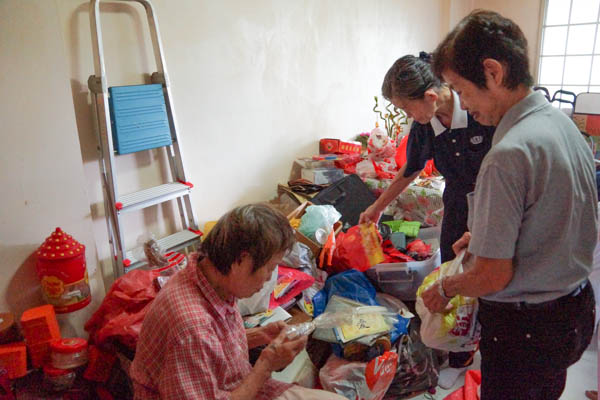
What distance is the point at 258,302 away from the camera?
6.26 ft

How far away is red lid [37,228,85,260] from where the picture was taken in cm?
161

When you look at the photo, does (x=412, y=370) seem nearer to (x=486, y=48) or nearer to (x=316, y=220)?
(x=316, y=220)

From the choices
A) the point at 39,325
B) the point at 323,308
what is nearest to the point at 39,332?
the point at 39,325

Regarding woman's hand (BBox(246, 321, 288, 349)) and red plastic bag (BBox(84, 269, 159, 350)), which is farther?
red plastic bag (BBox(84, 269, 159, 350))

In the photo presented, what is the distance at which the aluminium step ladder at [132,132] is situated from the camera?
189 centimetres

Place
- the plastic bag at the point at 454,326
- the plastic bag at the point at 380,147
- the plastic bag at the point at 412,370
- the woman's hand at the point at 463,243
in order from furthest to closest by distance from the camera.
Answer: the plastic bag at the point at 380,147, the plastic bag at the point at 412,370, the plastic bag at the point at 454,326, the woman's hand at the point at 463,243

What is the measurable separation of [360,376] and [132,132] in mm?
1445

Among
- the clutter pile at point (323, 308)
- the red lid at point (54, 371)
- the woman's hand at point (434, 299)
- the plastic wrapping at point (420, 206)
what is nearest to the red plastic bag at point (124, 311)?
the clutter pile at point (323, 308)

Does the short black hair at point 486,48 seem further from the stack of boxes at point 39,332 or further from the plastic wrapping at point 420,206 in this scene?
the plastic wrapping at point 420,206

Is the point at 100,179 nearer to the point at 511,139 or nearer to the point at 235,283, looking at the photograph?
the point at 235,283

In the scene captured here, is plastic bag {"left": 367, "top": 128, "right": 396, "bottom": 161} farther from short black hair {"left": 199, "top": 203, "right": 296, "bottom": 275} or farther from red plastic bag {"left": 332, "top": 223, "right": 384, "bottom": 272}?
short black hair {"left": 199, "top": 203, "right": 296, "bottom": 275}

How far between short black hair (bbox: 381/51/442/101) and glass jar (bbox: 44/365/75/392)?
159cm

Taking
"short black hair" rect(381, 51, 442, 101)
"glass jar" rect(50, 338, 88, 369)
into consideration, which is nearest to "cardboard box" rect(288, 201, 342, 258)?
"short black hair" rect(381, 51, 442, 101)

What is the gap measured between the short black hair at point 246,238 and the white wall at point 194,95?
0.91m
